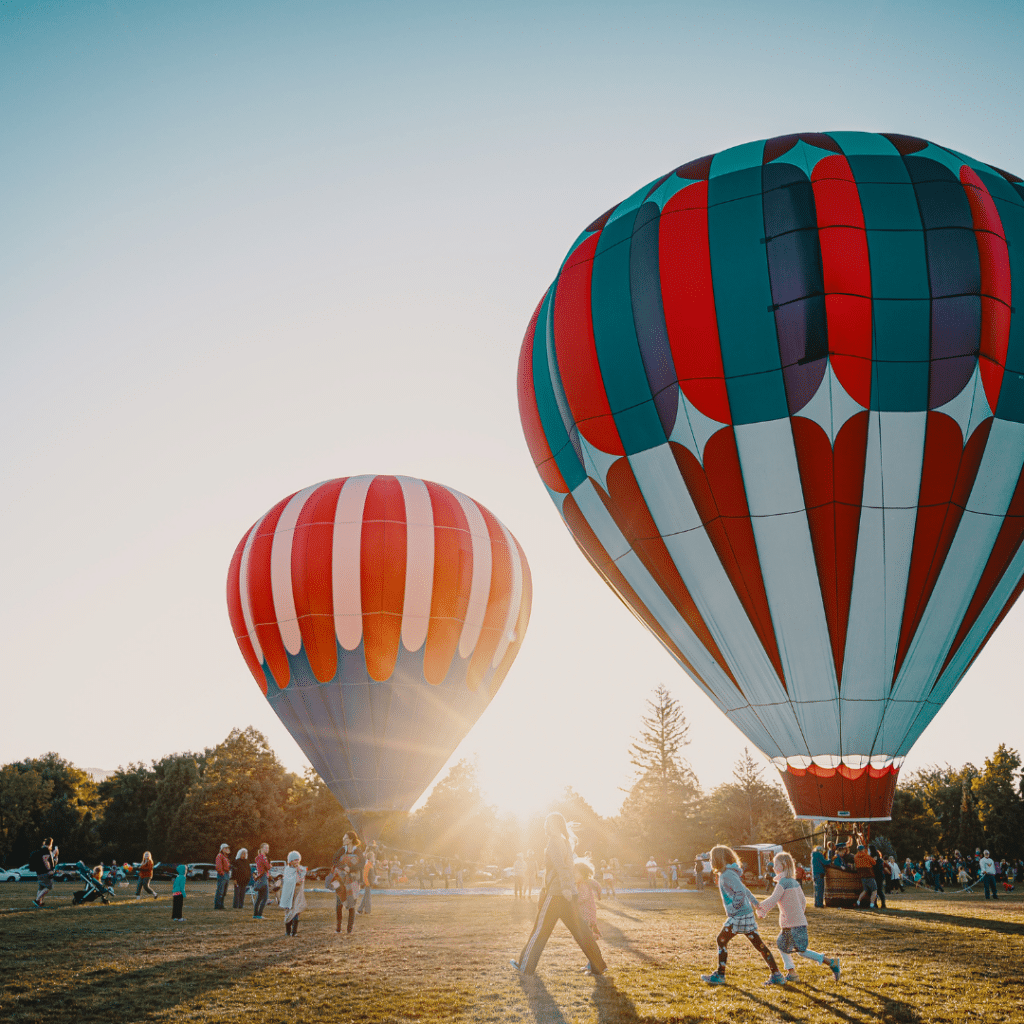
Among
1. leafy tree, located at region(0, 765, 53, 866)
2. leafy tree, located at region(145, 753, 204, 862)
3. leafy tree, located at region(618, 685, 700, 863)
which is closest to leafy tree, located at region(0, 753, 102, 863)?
leafy tree, located at region(0, 765, 53, 866)

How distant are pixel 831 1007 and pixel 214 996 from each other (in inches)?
171

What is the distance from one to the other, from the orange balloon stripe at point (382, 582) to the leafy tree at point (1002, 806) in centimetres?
3412

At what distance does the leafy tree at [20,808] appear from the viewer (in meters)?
41.9

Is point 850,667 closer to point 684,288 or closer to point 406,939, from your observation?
point 684,288

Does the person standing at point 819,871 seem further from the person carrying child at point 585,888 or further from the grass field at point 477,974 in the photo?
the person carrying child at point 585,888

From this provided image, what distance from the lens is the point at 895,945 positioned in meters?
8.25

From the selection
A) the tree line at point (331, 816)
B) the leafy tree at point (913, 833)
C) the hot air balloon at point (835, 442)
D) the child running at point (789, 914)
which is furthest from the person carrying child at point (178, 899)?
the leafy tree at point (913, 833)

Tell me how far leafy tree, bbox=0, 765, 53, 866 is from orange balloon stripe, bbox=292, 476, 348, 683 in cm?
3510

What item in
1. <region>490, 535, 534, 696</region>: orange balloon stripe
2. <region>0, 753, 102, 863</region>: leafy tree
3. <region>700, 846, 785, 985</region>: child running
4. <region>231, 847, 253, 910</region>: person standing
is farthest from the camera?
<region>0, 753, 102, 863</region>: leafy tree

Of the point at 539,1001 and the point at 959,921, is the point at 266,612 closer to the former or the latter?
the point at 539,1001

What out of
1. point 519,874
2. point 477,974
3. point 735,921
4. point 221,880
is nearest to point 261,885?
point 221,880

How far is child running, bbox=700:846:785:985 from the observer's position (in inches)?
249

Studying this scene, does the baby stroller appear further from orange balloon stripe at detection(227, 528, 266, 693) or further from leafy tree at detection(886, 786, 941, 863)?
leafy tree at detection(886, 786, 941, 863)

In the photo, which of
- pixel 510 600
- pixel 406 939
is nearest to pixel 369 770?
pixel 510 600
